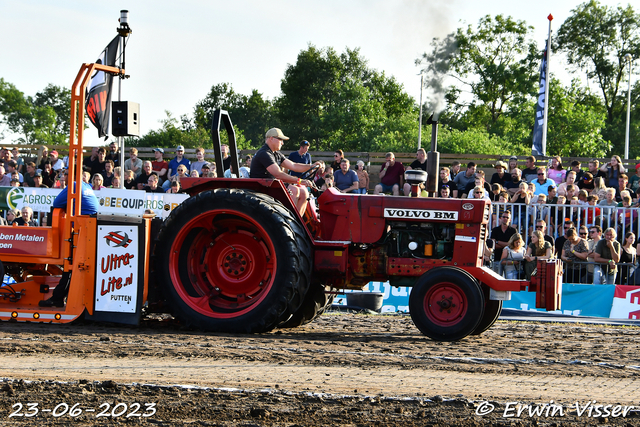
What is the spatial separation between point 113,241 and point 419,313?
3.08 m

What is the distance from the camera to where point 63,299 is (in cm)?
755

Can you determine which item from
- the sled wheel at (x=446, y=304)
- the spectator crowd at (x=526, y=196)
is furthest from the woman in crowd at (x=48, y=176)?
the sled wheel at (x=446, y=304)

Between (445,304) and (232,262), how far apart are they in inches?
83.8

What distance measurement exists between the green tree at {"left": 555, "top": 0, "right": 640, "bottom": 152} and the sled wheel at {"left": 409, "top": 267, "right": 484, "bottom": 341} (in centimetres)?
4052

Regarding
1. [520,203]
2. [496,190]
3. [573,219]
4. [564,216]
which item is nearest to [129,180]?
[496,190]

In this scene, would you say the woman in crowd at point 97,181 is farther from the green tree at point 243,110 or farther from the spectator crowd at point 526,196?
the green tree at point 243,110

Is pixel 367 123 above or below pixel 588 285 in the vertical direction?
above

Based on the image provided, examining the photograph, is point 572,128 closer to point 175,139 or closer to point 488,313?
point 175,139

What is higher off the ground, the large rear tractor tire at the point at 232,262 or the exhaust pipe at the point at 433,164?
the exhaust pipe at the point at 433,164

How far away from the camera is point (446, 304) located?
6.96 meters

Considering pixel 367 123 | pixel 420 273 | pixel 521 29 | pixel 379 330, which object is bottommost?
pixel 379 330

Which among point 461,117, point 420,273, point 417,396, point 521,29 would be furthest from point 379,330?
point 461,117

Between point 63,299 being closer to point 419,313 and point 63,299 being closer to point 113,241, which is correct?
point 113,241

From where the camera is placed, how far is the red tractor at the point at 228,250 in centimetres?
721
